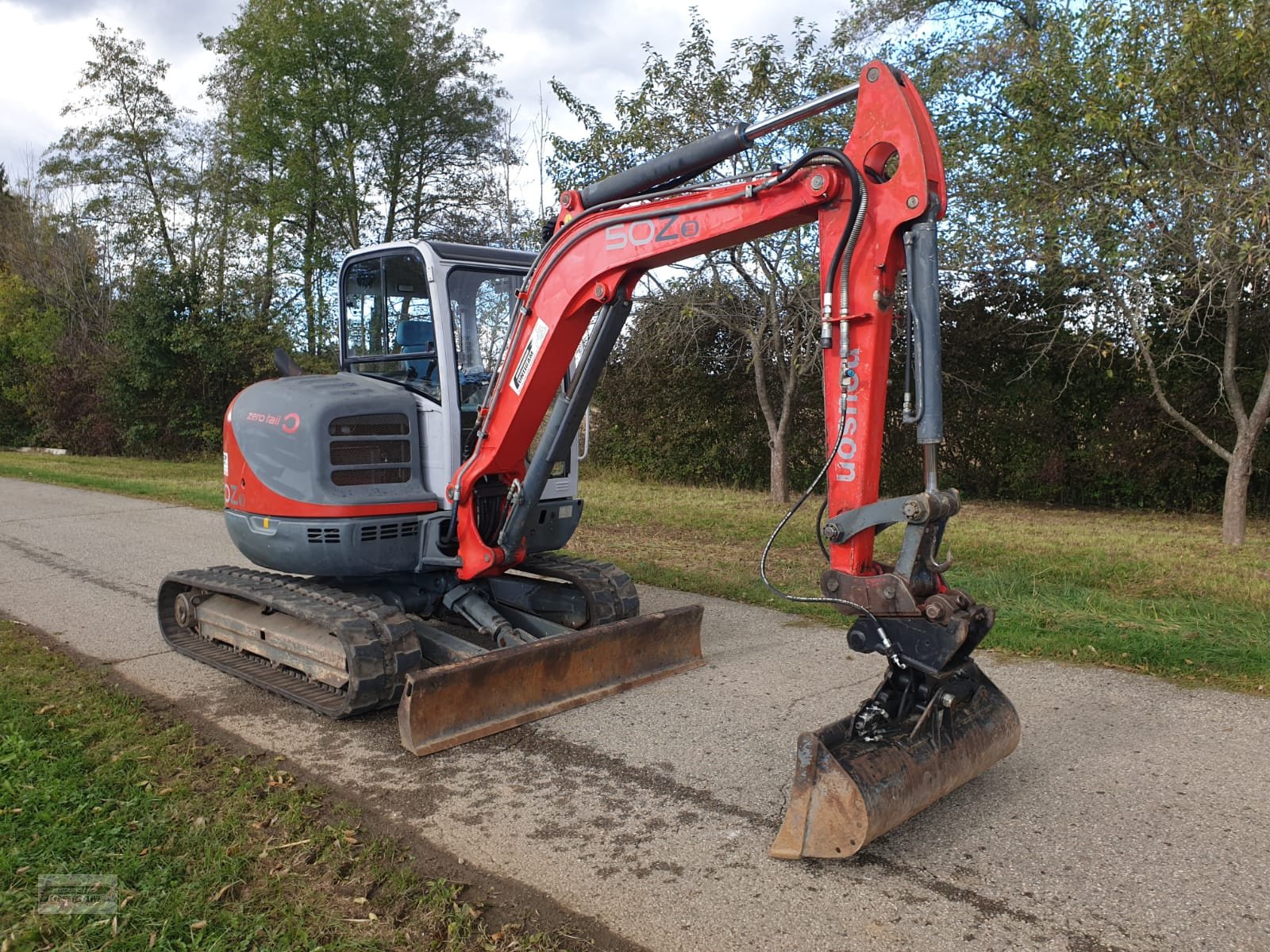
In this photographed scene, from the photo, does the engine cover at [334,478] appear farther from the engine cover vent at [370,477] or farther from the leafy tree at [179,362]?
the leafy tree at [179,362]

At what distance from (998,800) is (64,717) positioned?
4.57 metres

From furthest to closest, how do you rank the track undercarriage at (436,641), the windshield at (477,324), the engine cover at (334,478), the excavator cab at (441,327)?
the windshield at (477,324) → the excavator cab at (441,327) → the engine cover at (334,478) → the track undercarriage at (436,641)

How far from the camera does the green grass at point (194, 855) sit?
304 centimetres

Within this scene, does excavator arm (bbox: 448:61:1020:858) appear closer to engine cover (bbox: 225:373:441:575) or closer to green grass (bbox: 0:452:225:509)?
engine cover (bbox: 225:373:441:575)

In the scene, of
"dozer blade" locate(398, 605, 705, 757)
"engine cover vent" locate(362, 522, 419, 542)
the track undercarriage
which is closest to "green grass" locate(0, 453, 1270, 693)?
"dozer blade" locate(398, 605, 705, 757)

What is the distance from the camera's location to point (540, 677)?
505 centimetres

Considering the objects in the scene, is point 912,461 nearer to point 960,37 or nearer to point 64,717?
point 960,37

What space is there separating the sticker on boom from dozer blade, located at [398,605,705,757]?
55.8 inches

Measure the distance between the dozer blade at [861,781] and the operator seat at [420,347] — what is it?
325 cm

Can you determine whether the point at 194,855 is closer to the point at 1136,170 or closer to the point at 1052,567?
the point at 1052,567

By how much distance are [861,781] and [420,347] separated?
3.70 meters

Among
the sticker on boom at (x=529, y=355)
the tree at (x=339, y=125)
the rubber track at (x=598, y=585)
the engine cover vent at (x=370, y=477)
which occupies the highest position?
the tree at (x=339, y=125)

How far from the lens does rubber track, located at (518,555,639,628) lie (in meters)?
6.05

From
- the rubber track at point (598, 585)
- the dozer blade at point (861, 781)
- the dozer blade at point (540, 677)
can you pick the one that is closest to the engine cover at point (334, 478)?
the rubber track at point (598, 585)
